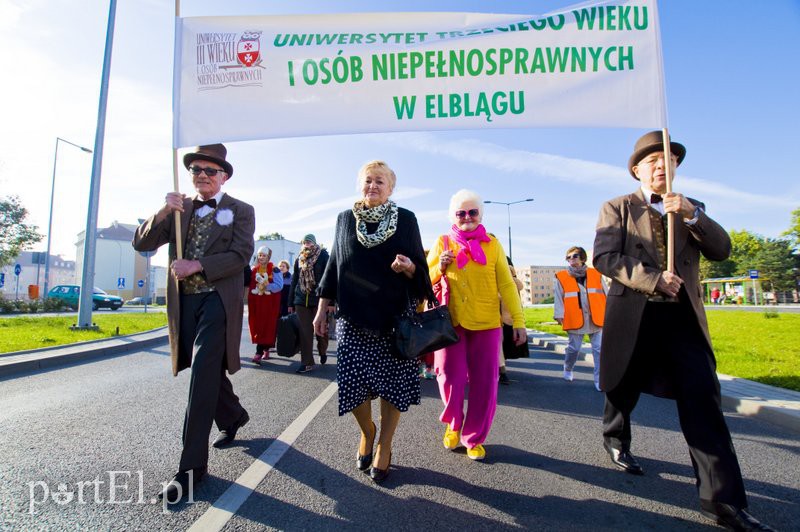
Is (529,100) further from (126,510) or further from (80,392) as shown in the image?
(80,392)

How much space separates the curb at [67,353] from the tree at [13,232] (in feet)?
89.8

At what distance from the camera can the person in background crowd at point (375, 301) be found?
2.89 metres

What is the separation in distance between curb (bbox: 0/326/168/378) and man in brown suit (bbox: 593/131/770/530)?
8.05 m

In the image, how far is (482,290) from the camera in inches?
138

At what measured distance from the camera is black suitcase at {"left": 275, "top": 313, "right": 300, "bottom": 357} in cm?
675

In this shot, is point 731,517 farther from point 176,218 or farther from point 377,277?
point 176,218

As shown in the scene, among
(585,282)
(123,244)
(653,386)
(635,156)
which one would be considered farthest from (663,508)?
(123,244)

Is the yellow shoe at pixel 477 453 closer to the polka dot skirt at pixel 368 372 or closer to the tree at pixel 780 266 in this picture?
the polka dot skirt at pixel 368 372

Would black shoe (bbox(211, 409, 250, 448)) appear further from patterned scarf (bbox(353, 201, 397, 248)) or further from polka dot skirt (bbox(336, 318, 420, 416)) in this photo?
patterned scarf (bbox(353, 201, 397, 248))

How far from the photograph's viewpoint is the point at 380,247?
9.77ft

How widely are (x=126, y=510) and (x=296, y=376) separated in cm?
417

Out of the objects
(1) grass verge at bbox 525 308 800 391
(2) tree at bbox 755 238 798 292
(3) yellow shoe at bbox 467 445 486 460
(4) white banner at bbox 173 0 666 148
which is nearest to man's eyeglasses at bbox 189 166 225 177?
(4) white banner at bbox 173 0 666 148

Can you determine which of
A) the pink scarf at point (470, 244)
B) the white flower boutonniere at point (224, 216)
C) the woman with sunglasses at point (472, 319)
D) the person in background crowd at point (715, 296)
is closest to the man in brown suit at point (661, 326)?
the woman with sunglasses at point (472, 319)

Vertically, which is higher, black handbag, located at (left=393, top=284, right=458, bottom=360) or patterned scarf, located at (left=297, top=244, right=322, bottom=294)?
patterned scarf, located at (left=297, top=244, right=322, bottom=294)
